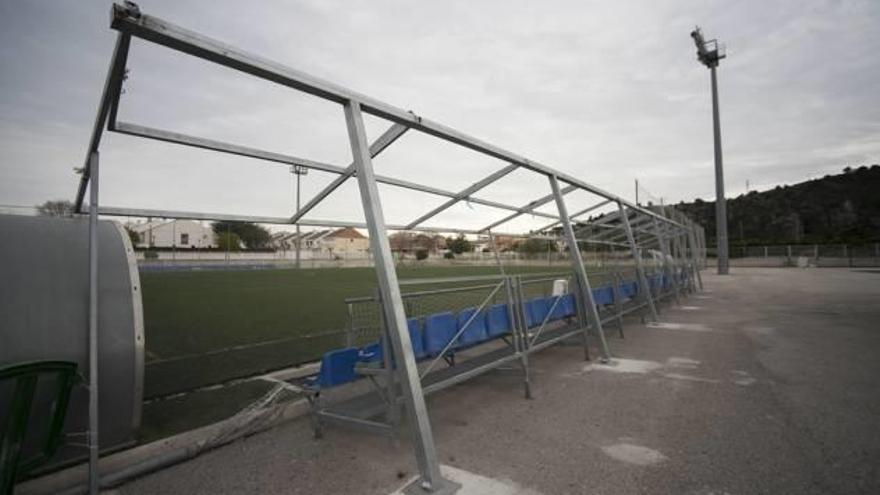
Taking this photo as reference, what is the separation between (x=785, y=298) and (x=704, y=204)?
98.8 metres

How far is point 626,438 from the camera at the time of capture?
139 inches

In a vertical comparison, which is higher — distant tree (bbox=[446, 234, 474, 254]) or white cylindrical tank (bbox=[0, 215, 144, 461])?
distant tree (bbox=[446, 234, 474, 254])

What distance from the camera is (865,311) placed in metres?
10.6

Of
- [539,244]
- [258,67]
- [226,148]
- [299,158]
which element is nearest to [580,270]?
[299,158]

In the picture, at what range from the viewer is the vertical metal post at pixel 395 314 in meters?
2.88

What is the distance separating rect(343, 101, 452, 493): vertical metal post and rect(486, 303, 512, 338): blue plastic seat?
2.18 m

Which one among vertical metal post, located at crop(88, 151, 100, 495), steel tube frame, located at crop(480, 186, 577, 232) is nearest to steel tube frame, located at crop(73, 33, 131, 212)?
vertical metal post, located at crop(88, 151, 100, 495)

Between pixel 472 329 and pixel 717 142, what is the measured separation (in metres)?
30.6

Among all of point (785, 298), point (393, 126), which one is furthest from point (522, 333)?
point (785, 298)

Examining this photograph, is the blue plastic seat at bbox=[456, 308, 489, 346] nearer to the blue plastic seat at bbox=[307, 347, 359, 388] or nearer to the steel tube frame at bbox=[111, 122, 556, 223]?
the blue plastic seat at bbox=[307, 347, 359, 388]

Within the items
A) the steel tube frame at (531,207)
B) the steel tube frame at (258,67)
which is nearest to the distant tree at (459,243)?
the steel tube frame at (531,207)

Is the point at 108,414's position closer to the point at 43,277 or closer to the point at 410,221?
the point at 43,277

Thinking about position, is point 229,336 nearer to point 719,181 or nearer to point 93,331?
point 93,331

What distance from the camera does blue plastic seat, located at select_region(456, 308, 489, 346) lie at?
4797mm
